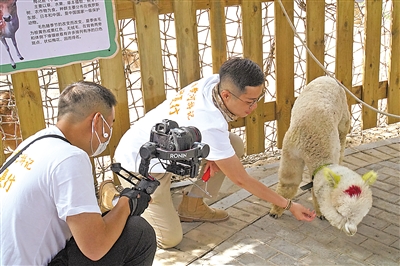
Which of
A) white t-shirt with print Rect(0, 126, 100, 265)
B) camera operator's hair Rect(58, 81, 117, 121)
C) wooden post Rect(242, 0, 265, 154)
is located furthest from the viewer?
wooden post Rect(242, 0, 265, 154)

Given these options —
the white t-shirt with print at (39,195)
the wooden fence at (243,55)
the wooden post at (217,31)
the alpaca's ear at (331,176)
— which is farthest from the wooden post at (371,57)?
Result: the white t-shirt with print at (39,195)

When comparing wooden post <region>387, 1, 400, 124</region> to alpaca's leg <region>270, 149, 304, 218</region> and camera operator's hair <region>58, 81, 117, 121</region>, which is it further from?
camera operator's hair <region>58, 81, 117, 121</region>

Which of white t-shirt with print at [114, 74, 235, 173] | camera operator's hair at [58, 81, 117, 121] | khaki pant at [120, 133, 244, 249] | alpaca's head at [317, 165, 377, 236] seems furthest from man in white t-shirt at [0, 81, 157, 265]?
alpaca's head at [317, 165, 377, 236]

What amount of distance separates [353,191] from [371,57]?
98.9 inches

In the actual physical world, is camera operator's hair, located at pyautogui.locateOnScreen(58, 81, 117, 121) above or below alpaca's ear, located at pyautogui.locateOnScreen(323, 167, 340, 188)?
above

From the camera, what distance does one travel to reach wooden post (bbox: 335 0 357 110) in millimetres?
5148

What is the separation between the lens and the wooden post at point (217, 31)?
461cm

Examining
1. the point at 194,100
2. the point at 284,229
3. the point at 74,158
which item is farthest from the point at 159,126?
the point at 284,229

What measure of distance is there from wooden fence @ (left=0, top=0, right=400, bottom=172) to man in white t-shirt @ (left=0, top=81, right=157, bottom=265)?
182cm

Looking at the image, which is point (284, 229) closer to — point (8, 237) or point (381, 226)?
point (381, 226)

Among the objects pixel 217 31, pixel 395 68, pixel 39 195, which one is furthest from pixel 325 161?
pixel 39 195

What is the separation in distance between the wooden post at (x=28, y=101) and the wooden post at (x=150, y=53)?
93 cm

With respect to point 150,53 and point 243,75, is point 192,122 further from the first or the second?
point 150,53

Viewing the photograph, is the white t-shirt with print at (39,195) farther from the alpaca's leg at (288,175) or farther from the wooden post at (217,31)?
the wooden post at (217,31)
